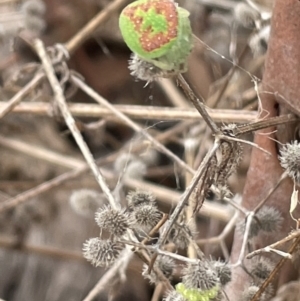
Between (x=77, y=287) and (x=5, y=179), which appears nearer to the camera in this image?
(x=77, y=287)

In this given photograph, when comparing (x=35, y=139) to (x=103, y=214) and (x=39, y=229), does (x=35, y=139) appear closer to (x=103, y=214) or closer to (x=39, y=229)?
(x=39, y=229)

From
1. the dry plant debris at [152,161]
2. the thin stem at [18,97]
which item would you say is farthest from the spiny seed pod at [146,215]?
the thin stem at [18,97]

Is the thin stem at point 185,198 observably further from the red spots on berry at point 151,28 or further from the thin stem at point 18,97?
the thin stem at point 18,97

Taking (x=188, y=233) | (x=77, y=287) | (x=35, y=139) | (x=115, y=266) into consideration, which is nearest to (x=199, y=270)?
(x=188, y=233)

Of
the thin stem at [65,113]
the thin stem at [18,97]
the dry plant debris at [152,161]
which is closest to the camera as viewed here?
the dry plant debris at [152,161]

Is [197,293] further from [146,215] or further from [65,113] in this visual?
[65,113]

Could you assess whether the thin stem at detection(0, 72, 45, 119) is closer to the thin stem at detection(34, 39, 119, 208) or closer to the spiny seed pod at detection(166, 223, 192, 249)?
the thin stem at detection(34, 39, 119, 208)
